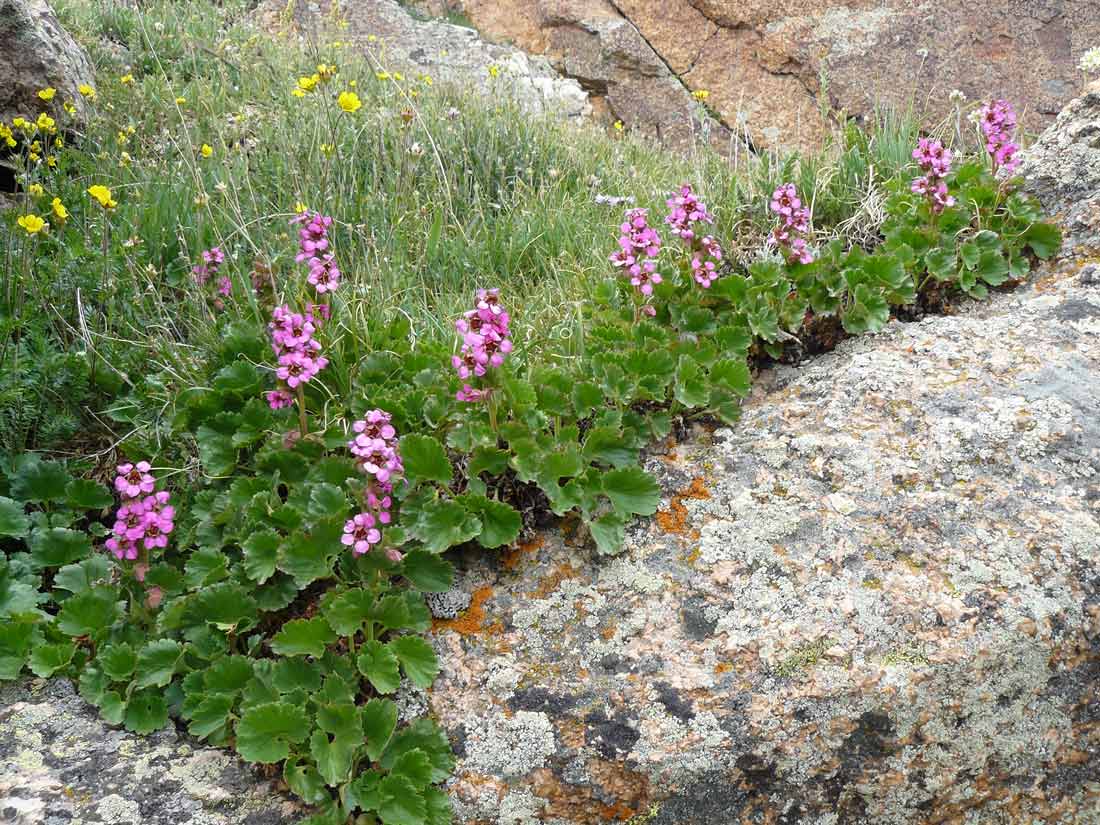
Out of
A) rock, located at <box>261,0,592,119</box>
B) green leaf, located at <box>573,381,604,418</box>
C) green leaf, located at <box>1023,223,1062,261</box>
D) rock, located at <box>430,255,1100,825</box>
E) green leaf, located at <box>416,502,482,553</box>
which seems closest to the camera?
rock, located at <box>430,255,1100,825</box>

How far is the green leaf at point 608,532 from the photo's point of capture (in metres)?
2.34

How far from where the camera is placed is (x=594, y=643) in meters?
2.21

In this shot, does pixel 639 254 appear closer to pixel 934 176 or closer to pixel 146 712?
pixel 934 176

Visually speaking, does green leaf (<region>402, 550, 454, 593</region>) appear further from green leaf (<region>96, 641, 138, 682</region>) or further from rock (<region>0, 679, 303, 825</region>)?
green leaf (<region>96, 641, 138, 682</region>)

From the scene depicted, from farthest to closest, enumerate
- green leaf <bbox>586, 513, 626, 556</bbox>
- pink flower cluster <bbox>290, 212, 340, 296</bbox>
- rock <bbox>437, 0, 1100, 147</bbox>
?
rock <bbox>437, 0, 1100, 147</bbox> → pink flower cluster <bbox>290, 212, 340, 296</bbox> → green leaf <bbox>586, 513, 626, 556</bbox>

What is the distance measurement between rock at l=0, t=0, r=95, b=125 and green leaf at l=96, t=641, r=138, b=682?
3.27 m

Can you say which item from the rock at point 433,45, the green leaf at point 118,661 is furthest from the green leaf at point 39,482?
the rock at point 433,45

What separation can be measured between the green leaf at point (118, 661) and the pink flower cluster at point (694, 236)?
1.95 m

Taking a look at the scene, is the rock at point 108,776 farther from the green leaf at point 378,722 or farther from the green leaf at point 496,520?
the green leaf at point 496,520

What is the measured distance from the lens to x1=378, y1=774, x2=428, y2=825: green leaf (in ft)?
6.22

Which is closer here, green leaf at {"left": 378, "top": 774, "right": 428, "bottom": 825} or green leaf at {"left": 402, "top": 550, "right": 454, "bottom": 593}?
green leaf at {"left": 378, "top": 774, "right": 428, "bottom": 825}

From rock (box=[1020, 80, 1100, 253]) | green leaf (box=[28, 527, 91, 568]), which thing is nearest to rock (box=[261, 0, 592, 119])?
rock (box=[1020, 80, 1100, 253])

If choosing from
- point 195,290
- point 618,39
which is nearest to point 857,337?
point 195,290

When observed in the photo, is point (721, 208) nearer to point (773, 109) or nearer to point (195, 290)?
point (195, 290)
